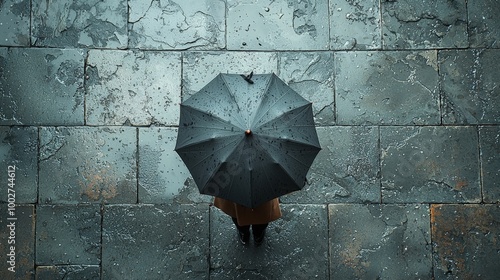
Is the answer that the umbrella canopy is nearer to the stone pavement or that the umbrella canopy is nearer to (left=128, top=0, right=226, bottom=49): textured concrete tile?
the stone pavement

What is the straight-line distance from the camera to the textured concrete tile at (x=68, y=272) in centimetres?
640

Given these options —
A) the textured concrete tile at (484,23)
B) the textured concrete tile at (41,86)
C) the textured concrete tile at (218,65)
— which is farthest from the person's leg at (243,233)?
the textured concrete tile at (484,23)

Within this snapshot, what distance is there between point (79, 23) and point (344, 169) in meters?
3.43

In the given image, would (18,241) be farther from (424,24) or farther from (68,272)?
(424,24)

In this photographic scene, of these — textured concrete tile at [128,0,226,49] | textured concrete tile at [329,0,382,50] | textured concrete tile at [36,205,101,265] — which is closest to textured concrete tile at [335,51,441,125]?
textured concrete tile at [329,0,382,50]

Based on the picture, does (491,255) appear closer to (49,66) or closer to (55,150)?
(55,150)

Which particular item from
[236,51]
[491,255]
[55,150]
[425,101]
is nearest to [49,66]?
[55,150]

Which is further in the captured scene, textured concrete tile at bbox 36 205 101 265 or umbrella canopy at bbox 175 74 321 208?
textured concrete tile at bbox 36 205 101 265

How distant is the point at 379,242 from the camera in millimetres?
6504

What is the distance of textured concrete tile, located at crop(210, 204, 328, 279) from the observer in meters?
6.43

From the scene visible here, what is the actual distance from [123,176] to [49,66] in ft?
4.99

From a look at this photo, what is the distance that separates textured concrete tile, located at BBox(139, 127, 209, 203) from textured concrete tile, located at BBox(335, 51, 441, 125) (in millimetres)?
1831

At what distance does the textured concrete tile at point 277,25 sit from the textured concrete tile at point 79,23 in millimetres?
1267

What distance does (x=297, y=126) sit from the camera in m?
5.05
